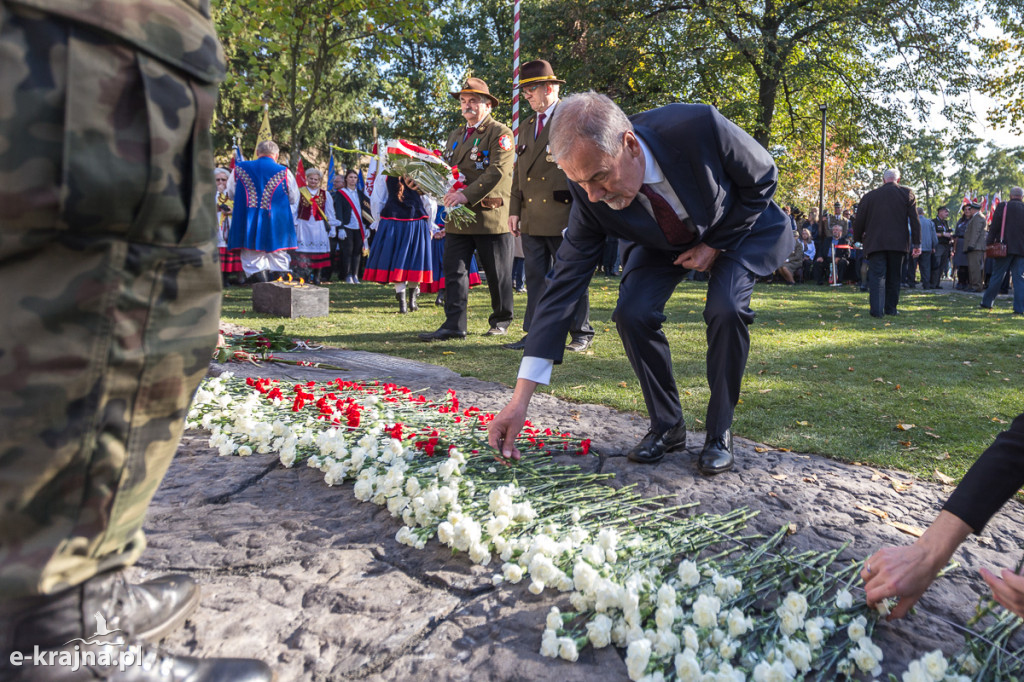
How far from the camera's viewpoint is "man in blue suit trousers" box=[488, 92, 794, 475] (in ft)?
8.98

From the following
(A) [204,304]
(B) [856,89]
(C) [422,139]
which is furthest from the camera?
(C) [422,139]

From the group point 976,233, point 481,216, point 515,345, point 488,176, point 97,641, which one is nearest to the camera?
point 97,641

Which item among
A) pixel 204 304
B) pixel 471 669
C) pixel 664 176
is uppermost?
pixel 664 176

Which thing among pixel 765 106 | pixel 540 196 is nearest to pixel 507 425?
pixel 540 196

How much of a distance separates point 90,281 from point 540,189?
18.7 feet

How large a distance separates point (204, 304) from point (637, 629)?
1.23m

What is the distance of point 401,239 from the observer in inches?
365

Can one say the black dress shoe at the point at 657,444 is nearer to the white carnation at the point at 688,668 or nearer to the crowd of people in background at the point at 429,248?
the white carnation at the point at 688,668

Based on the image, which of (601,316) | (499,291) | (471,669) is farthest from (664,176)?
(601,316)

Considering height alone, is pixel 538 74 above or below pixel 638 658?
above

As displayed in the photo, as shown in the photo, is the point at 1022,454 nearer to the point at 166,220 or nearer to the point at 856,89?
the point at 166,220

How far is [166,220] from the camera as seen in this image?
4.32 ft

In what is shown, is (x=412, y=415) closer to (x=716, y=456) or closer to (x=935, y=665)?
(x=716, y=456)

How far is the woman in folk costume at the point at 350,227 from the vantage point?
50.5 feet
